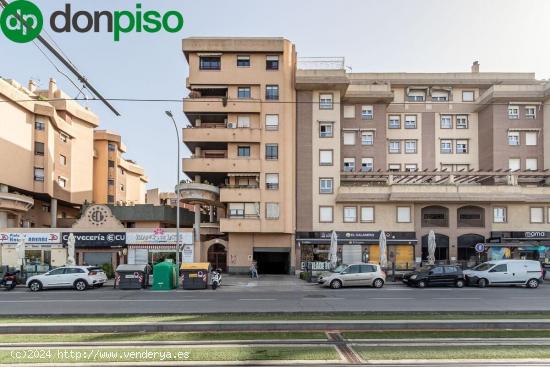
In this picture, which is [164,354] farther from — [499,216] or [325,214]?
[499,216]

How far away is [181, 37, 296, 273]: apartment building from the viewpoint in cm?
3938

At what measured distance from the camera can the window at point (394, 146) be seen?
4559 cm

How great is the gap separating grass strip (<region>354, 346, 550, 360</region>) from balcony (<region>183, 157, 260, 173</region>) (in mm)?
29488

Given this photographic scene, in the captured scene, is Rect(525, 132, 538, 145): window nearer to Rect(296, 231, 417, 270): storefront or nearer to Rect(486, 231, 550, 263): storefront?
Rect(486, 231, 550, 263): storefront

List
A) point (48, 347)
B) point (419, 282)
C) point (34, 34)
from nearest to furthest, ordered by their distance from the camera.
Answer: point (48, 347), point (34, 34), point (419, 282)

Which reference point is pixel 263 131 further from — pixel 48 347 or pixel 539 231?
pixel 48 347

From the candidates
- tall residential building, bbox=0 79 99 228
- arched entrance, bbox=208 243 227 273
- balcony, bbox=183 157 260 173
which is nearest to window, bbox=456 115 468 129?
balcony, bbox=183 157 260 173

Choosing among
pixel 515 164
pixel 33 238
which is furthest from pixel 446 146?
pixel 33 238

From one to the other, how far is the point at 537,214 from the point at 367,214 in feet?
47.4

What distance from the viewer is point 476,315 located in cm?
1538

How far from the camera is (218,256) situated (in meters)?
41.2

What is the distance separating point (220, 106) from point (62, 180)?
2028cm

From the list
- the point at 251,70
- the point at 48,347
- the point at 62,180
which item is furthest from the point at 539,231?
the point at 62,180

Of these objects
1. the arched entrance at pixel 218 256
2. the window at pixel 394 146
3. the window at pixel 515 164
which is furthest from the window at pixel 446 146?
the arched entrance at pixel 218 256
